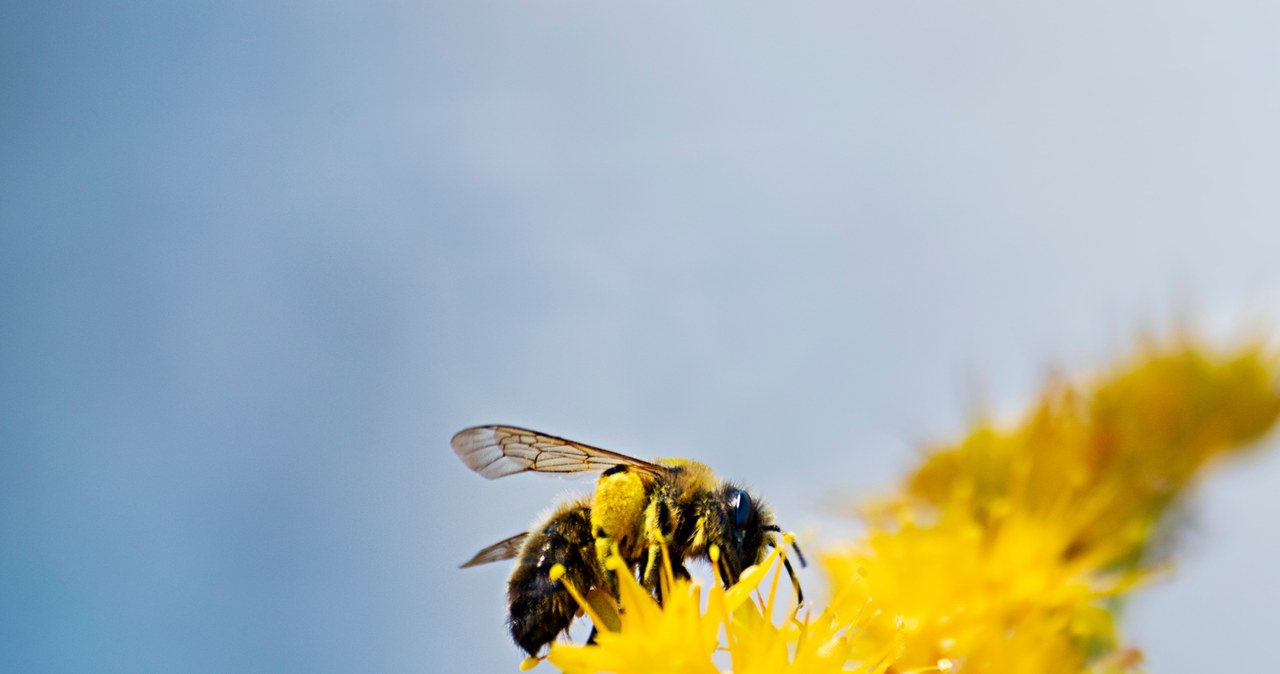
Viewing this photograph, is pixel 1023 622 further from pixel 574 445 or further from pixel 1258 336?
pixel 1258 336

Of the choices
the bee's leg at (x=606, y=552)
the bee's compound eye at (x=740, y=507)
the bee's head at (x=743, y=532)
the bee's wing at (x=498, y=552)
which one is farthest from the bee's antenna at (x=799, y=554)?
the bee's wing at (x=498, y=552)

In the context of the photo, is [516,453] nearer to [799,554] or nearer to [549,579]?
[549,579]

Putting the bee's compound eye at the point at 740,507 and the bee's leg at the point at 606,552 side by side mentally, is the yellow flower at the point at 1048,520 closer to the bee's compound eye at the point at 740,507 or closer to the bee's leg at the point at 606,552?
the bee's compound eye at the point at 740,507

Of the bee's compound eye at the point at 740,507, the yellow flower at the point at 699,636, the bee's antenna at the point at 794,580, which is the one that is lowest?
the yellow flower at the point at 699,636

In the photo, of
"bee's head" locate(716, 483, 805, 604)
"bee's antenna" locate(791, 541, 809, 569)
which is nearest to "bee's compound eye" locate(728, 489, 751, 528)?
"bee's head" locate(716, 483, 805, 604)

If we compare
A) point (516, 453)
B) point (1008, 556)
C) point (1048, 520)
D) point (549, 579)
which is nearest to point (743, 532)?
point (549, 579)

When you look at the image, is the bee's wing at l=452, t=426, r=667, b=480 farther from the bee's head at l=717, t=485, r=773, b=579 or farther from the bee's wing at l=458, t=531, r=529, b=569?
the bee's head at l=717, t=485, r=773, b=579

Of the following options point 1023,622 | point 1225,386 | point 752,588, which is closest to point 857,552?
point 1023,622
